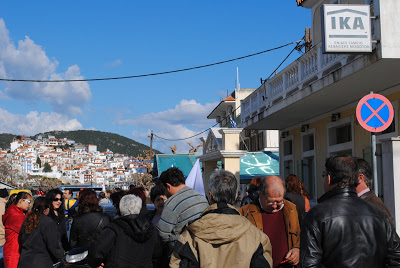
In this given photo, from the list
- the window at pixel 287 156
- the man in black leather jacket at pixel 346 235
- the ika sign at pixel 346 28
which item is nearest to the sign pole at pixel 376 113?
the ika sign at pixel 346 28

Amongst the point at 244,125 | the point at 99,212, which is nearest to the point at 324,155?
the point at 244,125

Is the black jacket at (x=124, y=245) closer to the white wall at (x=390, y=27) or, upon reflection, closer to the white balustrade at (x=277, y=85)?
the white wall at (x=390, y=27)

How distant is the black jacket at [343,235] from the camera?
12.0 ft

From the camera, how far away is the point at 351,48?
32.1 ft

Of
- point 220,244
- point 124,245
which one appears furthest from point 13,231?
point 220,244

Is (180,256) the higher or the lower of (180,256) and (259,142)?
the lower

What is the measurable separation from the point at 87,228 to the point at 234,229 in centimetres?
330

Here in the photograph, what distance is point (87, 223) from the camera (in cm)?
654

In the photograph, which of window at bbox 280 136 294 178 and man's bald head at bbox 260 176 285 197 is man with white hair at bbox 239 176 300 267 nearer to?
man's bald head at bbox 260 176 285 197

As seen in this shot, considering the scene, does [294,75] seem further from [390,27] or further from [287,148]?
[287,148]

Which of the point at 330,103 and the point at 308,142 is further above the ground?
the point at 330,103

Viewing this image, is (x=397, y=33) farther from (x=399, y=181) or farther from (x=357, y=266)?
(x=357, y=266)

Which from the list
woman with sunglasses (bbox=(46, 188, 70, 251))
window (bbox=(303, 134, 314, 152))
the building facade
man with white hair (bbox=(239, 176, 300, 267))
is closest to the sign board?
the building facade

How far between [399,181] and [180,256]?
6206mm
